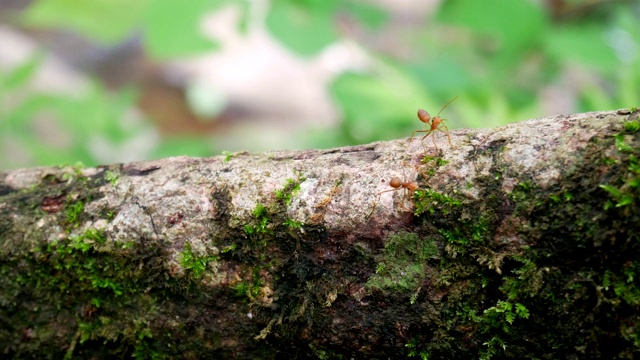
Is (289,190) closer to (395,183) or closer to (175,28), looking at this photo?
(395,183)

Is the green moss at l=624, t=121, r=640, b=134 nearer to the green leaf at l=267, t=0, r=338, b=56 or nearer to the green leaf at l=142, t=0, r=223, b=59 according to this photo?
the green leaf at l=267, t=0, r=338, b=56

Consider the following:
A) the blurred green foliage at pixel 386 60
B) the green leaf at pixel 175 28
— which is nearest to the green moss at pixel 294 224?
the blurred green foliage at pixel 386 60

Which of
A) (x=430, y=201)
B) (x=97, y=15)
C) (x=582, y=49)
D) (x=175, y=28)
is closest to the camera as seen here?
(x=430, y=201)

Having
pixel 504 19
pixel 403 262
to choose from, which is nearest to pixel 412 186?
pixel 403 262

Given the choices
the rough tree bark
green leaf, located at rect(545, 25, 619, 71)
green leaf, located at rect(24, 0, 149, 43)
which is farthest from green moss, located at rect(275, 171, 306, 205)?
green leaf, located at rect(24, 0, 149, 43)

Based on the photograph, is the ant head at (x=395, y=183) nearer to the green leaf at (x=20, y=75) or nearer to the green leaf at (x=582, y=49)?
the green leaf at (x=582, y=49)

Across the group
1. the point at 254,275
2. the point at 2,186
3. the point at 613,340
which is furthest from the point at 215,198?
the point at 613,340
